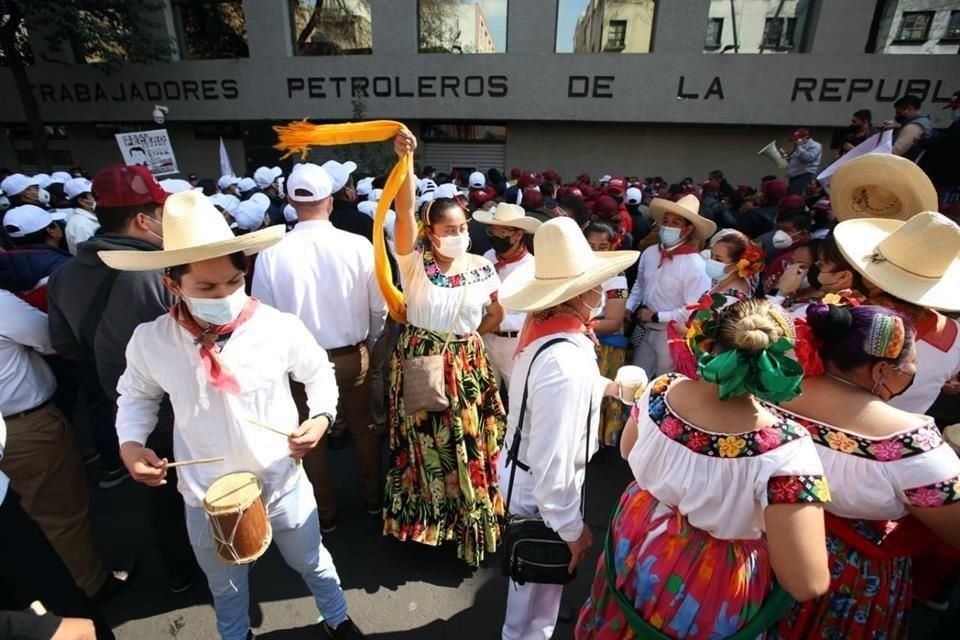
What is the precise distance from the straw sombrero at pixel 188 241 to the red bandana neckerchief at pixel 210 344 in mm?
196

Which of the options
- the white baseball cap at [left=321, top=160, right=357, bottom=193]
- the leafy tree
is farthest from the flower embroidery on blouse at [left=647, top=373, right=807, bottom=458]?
the leafy tree

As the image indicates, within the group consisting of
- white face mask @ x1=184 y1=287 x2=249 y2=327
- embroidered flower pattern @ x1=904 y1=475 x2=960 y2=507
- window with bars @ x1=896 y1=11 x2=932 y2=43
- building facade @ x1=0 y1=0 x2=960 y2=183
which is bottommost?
embroidered flower pattern @ x1=904 y1=475 x2=960 y2=507

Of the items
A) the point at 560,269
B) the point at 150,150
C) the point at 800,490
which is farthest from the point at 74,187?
the point at 800,490

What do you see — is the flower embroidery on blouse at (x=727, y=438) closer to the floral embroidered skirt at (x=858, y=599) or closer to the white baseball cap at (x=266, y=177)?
the floral embroidered skirt at (x=858, y=599)

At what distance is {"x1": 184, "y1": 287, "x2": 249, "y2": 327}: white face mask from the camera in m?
1.80

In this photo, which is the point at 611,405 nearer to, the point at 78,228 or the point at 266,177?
the point at 78,228

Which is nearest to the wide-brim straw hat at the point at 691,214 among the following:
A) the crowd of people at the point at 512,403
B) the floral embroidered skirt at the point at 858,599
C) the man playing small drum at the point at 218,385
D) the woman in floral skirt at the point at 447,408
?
the crowd of people at the point at 512,403

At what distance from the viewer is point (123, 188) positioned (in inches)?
95.0

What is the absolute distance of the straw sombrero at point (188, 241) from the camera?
5.64 ft

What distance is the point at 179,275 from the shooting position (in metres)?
1.81

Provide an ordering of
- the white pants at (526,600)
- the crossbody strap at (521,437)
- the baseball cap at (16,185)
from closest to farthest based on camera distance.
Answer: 1. the crossbody strap at (521,437)
2. the white pants at (526,600)
3. the baseball cap at (16,185)

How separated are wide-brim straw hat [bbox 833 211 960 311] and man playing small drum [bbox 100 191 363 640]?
8.63ft

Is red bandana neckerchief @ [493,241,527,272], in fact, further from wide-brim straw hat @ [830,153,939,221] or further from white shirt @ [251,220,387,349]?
wide-brim straw hat @ [830,153,939,221]

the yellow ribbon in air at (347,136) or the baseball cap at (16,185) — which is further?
the baseball cap at (16,185)
